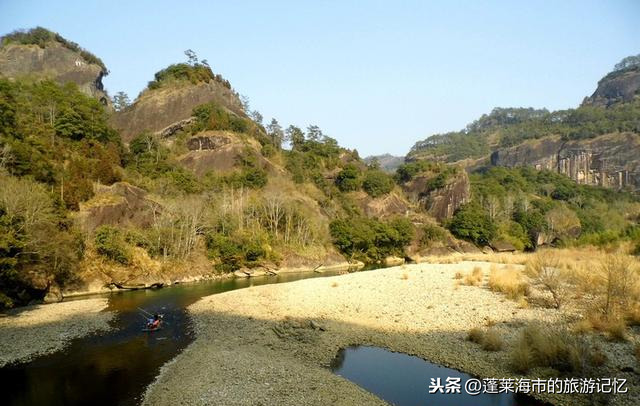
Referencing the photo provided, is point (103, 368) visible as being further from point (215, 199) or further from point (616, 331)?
point (215, 199)

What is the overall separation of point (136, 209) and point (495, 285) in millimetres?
43080

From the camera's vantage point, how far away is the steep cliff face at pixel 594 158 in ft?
471

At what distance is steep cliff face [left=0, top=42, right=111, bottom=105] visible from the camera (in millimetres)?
98625

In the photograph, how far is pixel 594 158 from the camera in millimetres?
153000

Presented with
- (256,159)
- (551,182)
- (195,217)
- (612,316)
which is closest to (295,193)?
(256,159)

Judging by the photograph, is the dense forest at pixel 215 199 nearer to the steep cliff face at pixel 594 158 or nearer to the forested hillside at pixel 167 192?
the forested hillside at pixel 167 192

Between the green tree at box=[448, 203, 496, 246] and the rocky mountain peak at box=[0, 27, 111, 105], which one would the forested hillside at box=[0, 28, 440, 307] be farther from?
the green tree at box=[448, 203, 496, 246]

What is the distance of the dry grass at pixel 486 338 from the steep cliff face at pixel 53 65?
109 metres

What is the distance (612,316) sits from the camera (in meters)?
18.7

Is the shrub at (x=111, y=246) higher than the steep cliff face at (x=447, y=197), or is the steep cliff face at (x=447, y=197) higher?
the steep cliff face at (x=447, y=197)

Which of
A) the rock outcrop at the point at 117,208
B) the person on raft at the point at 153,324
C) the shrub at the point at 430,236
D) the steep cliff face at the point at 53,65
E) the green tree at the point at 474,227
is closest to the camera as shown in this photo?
the person on raft at the point at 153,324

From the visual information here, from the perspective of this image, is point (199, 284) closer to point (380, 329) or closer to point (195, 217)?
point (195, 217)

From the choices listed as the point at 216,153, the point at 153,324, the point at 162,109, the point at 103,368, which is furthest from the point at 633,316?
the point at 162,109

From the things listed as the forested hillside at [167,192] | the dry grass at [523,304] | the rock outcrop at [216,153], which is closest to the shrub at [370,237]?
the forested hillside at [167,192]
